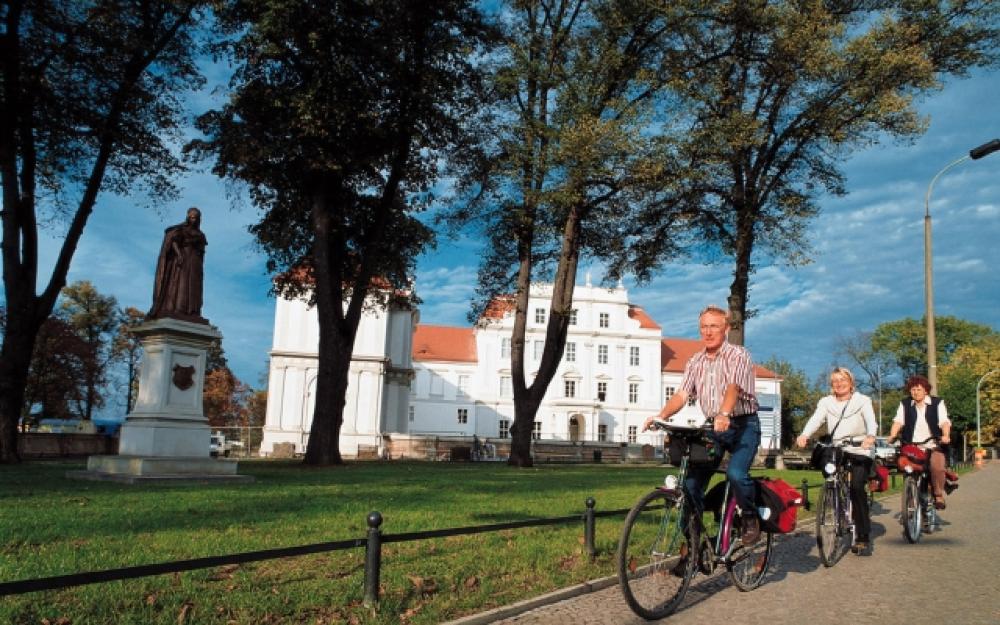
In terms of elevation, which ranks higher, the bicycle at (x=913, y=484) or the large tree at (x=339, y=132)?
the large tree at (x=339, y=132)

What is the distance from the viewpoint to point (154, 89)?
2023 centimetres

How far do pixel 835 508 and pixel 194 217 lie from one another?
Result: 502 inches

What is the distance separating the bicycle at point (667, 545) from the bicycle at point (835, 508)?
210cm

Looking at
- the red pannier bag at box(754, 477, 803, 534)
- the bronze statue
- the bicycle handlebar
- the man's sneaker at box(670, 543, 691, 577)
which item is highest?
the bronze statue

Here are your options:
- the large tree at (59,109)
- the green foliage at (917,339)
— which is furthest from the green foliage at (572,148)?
the green foliage at (917,339)

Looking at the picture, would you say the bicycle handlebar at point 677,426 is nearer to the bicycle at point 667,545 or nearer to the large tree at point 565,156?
the bicycle at point 667,545

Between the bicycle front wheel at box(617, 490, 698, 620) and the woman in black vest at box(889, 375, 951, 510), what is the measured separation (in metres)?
5.56

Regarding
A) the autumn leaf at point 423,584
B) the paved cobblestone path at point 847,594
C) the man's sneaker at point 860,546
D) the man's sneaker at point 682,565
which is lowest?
the paved cobblestone path at point 847,594

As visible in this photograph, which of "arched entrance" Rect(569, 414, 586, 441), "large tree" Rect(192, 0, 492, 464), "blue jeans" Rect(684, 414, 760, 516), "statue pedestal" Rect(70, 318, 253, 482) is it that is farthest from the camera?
"arched entrance" Rect(569, 414, 586, 441)

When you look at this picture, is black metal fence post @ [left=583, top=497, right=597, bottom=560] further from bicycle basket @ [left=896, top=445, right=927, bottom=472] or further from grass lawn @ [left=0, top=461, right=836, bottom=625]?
bicycle basket @ [left=896, top=445, right=927, bottom=472]

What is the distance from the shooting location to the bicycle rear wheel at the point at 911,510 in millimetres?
9383

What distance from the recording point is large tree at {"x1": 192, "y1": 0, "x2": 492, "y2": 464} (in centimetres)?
1953

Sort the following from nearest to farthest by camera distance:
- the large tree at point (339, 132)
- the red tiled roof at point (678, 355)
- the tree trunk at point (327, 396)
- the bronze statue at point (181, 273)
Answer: the bronze statue at point (181, 273), the large tree at point (339, 132), the tree trunk at point (327, 396), the red tiled roof at point (678, 355)

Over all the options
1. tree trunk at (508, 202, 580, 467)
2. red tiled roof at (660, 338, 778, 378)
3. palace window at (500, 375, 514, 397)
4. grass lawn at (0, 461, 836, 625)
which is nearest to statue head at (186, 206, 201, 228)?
grass lawn at (0, 461, 836, 625)
